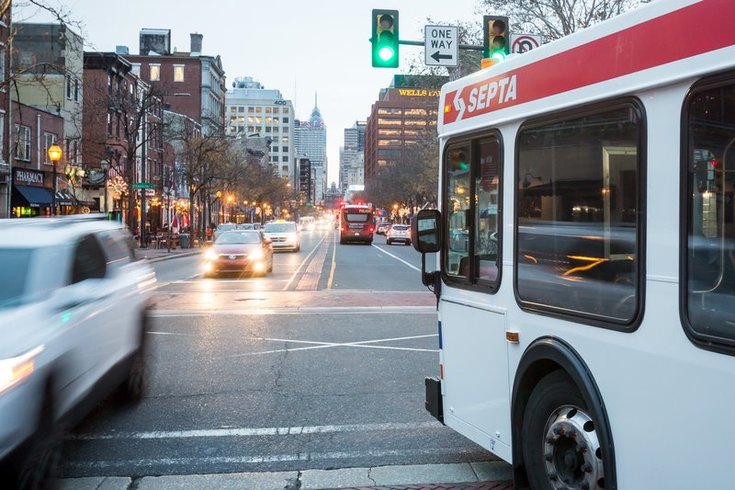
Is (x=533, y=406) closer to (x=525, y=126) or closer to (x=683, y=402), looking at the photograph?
(x=683, y=402)

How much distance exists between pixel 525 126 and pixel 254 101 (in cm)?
19349

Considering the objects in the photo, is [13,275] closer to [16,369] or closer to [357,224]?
[16,369]

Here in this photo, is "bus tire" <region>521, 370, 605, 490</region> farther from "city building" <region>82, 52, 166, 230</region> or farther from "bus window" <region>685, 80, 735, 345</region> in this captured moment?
"city building" <region>82, 52, 166, 230</region>

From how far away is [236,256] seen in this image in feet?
72.2

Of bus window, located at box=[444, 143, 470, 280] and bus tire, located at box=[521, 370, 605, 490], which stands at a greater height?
bus window, located at box=[444, 143, 470, 280]

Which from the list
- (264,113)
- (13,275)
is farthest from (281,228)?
(264,113)

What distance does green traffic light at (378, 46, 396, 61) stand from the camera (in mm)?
13406

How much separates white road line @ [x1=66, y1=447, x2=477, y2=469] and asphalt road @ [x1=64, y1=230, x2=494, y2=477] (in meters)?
0.01

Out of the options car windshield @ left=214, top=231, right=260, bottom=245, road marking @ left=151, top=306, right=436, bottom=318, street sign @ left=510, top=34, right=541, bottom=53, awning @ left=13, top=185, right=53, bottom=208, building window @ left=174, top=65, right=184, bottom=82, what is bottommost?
road marking @ left=151, top=306, right=436, bottom=318

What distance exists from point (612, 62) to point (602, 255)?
938 millimetres

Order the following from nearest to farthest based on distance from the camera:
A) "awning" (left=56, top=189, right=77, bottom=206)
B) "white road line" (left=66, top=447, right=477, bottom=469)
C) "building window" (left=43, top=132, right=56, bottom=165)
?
"white road line" (left=66, top=447, right=477, bottom=469) → "building window" (left=43, top=132, right=56, bottom=165) → "awning" (left=56, top=189, right=77, bottom=206)

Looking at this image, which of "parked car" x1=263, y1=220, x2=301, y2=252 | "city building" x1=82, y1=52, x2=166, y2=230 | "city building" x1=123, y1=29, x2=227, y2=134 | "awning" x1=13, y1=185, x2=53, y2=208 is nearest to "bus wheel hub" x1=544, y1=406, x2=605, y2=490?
"parked car" x1=263, y1=220, x2=301, y2=252

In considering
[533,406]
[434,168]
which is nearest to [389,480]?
[533,406]

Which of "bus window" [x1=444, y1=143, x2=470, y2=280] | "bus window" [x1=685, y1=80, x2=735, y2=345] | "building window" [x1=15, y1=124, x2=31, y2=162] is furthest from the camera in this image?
"building window" [x1=15, y1=124, x2=31, y2=162]
